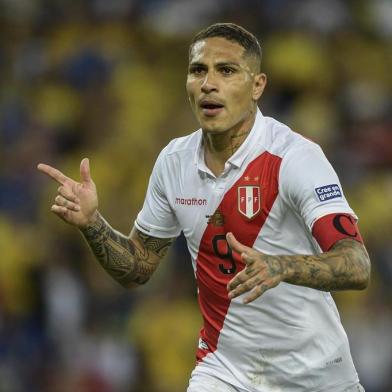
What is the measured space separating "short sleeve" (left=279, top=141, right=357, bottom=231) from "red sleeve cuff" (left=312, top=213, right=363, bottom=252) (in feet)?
0.09

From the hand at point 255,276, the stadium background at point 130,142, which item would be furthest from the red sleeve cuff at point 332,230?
the stadium background at point 130,142

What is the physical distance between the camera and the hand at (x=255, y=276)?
4.28m

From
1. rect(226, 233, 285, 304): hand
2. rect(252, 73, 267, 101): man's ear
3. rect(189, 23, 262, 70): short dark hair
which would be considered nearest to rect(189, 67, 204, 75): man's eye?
rect(189, 23, 262, 70): short dark hair

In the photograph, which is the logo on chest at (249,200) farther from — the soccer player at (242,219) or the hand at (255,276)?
the hand at (255,276)

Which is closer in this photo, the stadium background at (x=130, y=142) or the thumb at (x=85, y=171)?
the thumb at (x=85, y=171)

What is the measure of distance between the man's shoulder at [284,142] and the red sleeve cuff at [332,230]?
380 millimetres

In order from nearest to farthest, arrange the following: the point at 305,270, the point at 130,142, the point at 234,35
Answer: the point at 305,270
the point at 234,35
the point at 130,142

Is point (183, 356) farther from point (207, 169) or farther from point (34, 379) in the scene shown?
point (207, 169)

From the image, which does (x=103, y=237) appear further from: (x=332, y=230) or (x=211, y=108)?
(x=332, y=230)

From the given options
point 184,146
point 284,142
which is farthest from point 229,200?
point 184,146

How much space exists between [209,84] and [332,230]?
0.93 m

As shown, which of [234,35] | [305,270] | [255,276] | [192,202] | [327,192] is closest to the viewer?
[255,276]

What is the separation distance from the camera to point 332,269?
14.9 ft

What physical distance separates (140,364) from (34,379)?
931 mm
